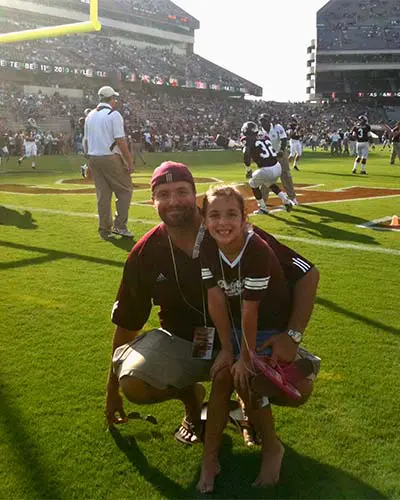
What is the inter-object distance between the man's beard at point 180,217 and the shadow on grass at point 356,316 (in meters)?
2.40

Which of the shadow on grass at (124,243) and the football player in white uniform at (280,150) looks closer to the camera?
the shadow on grass at (124,243)

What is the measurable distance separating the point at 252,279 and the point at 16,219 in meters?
8.08

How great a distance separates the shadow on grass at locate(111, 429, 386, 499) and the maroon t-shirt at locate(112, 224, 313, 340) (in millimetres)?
696

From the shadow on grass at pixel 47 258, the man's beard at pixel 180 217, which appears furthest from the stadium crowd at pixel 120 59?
the man's beard at pixel 180 217

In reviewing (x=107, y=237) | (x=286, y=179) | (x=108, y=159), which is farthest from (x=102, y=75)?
(x=107, y=237)

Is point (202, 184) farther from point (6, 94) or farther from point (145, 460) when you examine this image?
point (6, 94)

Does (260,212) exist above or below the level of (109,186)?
below

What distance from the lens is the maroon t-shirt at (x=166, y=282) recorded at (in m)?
3.16

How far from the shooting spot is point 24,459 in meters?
3.00

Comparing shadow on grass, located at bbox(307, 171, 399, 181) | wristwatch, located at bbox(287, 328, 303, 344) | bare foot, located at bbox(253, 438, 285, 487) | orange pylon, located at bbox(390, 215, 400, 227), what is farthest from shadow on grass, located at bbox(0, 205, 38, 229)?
shadow on grass, located at bbox(307, 171, 399, 181)

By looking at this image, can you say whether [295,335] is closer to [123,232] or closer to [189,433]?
[189,433]

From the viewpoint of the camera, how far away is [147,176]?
19.3 m

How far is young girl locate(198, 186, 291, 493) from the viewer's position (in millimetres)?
2834

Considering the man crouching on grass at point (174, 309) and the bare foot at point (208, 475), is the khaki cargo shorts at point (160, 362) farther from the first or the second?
the bare foot at point (208, 475)
